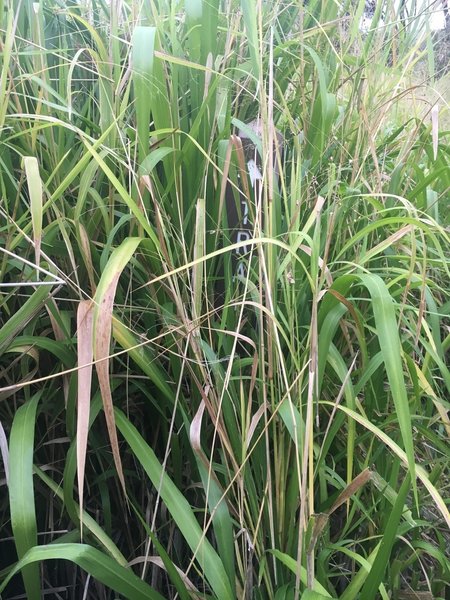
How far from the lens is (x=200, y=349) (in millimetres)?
663

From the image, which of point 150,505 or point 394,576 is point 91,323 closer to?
point 150,505

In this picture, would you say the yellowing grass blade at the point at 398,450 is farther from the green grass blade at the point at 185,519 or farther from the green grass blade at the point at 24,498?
the green grass blade at the point at 24,498

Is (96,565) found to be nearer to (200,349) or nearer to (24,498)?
(24,498)

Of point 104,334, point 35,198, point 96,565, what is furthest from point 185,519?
point 35,198

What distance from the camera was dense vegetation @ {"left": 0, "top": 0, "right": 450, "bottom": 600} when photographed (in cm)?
60

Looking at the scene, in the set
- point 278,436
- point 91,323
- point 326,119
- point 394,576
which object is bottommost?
point 394,576

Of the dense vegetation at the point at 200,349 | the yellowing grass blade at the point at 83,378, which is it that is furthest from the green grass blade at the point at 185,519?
the yellowing grass blade at the point at 83,378

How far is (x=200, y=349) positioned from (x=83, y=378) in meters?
0.16

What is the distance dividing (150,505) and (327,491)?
0.23 metres

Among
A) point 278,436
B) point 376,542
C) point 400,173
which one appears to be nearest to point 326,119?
point 400,173

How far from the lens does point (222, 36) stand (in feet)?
3.16

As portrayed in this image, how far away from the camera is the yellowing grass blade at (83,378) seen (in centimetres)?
51

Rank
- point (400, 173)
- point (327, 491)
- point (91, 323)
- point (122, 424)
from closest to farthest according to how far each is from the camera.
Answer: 1. point (91, 323)
2. point (122, 424)
3. point (327, 491)
4. point (400, 173)

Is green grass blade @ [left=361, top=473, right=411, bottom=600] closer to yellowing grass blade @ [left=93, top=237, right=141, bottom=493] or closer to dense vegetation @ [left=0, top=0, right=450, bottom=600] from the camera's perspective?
dense vegetation @ [left=0, top=0, right=450, bottom=600]
